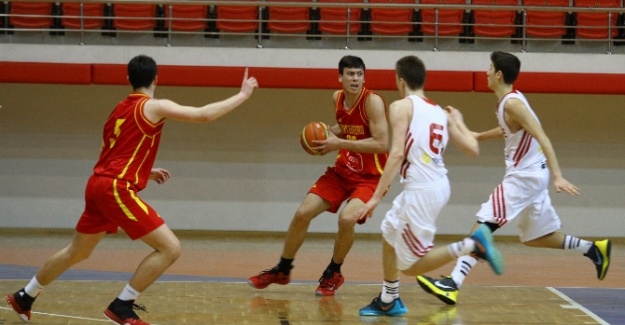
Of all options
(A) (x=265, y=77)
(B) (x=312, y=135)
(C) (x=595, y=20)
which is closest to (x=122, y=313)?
(B) (x=312, y=135)

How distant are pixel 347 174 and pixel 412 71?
157cm

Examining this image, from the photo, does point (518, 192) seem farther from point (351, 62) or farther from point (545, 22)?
point (545, 22)

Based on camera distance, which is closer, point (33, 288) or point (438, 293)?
point (33, 288)

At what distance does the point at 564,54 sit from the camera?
11.6 metres

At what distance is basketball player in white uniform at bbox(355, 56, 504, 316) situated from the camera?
605 centimetres

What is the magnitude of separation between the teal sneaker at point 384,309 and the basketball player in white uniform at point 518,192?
447 millimetres

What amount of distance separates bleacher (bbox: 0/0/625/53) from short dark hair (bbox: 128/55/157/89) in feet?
20.5

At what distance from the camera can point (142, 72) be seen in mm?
5949

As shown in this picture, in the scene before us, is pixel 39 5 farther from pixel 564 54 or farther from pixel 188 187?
pixel 564 54

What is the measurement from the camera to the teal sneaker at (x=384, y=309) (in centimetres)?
661

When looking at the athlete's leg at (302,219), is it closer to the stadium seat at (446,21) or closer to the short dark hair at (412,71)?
the short dark hair at (412,71)

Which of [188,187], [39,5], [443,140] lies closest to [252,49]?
[188,187]

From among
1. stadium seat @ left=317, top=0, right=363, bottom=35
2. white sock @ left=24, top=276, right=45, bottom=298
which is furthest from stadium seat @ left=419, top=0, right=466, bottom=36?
white sock @ left=24, top=276, right=45, bottom=298

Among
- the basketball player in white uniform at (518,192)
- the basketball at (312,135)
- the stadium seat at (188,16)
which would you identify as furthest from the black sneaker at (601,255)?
the stadium seat at (188,16)
